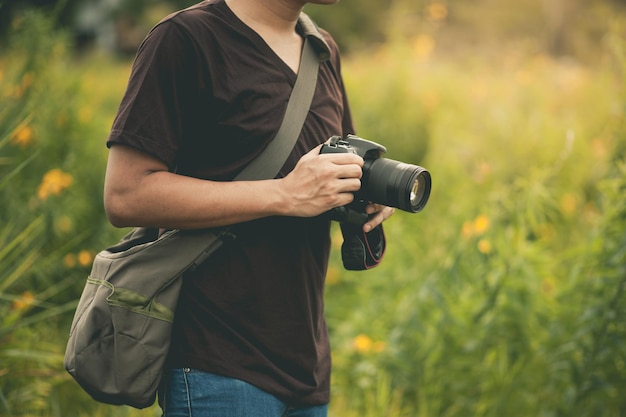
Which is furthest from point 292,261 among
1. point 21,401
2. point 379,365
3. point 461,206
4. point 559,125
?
point 559,125

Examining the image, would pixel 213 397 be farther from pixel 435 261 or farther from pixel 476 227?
pixel 435 261

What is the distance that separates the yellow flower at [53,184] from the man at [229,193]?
1.80m

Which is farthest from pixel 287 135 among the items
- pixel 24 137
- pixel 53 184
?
pixel 24 137

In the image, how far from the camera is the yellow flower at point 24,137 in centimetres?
324

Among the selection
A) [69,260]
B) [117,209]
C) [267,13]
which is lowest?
[69,260]

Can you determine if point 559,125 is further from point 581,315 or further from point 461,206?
point 581,315

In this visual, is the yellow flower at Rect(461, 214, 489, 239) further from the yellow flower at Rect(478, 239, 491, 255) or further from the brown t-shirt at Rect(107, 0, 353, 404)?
the brown t-shirt at Rect(107, 0, 353, 404)

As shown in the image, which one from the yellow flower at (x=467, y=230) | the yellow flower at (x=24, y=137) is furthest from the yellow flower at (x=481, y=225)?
the yellow flower at (x=24, y=137)

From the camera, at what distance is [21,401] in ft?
8.00

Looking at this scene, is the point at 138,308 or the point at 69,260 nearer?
the point at 138,308

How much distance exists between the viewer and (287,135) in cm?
151

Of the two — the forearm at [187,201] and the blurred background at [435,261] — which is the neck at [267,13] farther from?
the blurred background at [435,261]

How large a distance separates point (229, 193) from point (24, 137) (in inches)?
87.7

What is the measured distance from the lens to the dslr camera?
151cm
